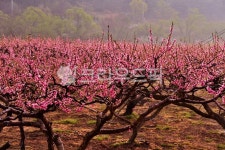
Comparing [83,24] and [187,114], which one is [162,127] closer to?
[187,114]

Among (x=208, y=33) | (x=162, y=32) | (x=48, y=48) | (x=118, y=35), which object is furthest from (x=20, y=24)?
(x=208, y=33)

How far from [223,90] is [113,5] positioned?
124 metres

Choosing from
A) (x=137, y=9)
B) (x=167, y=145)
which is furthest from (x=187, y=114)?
(x=137, y=9)

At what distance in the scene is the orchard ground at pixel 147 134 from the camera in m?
11.8

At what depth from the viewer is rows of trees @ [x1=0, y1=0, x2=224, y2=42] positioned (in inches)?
2660

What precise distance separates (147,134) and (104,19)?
94482mm

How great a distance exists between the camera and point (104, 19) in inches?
4158

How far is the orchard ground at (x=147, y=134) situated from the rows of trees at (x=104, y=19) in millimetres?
7940

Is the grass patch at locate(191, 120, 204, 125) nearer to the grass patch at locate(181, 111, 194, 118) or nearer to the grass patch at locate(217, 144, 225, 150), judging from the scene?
the grass patch at locate(181, 111, 194, 118)

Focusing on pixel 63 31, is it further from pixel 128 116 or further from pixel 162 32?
Answer: pixel 128 116

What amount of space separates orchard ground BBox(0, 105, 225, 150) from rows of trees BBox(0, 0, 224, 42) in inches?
313

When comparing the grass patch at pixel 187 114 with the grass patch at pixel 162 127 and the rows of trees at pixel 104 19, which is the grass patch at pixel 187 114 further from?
the rows of trees at pixel 104 19

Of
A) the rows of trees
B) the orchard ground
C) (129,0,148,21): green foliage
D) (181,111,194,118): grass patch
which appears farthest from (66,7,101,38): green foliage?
the orchard ground

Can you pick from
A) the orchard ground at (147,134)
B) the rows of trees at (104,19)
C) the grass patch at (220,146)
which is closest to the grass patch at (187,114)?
the orchard ground at (147,134)
